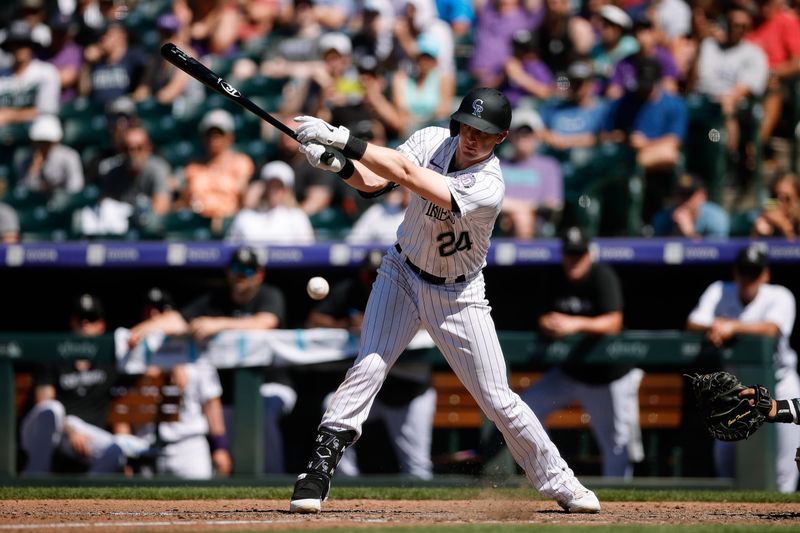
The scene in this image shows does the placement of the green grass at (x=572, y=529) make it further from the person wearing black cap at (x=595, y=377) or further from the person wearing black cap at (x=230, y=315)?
the person wearing black cap at (x=230, y=315)

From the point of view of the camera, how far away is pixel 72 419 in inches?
330

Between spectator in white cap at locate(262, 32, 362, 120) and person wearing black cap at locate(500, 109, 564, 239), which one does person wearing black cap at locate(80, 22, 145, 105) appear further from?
person wearing black cap at locate(500, 109, 564, 239)

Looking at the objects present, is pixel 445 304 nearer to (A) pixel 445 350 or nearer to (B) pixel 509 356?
(A) pixel 445 350

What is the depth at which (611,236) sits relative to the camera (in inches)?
356

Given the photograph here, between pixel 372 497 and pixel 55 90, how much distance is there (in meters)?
6.56

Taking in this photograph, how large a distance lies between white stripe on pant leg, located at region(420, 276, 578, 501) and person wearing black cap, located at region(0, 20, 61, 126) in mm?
7136

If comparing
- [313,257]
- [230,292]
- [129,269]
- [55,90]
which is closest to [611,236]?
[313,257]

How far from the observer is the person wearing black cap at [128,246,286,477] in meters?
8.12

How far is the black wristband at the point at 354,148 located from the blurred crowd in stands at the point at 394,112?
155 inches

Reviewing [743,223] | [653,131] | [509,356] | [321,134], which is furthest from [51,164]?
[321,134]

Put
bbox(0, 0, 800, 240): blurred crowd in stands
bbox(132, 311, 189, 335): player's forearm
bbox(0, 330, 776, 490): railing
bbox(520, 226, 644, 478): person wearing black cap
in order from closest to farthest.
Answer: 1. bbox(0, 330, 776, 490): railing
2. bbox(520, 226, 644, 478): person wearing black cap
3. bbox(132, 311, 189, 335): player's forearm
4. bbox(0, 0, 800, 240): blurred crowd in stands

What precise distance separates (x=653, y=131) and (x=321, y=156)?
479 centimetres

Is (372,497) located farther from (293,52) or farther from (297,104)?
(293,52)

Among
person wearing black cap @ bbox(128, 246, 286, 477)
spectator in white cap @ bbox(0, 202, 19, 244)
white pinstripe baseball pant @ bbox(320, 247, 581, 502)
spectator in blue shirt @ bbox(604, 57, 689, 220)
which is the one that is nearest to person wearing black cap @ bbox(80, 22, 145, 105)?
spectator in white cap @ bbox(0, 202, 19, 244)
